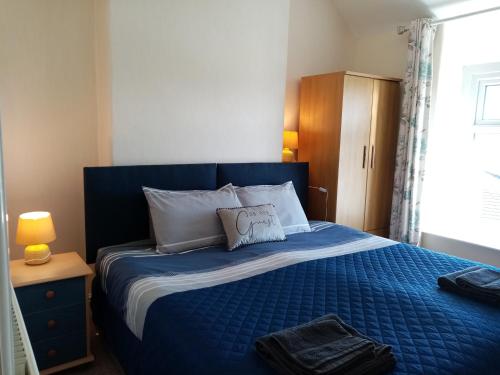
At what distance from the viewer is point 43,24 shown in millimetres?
2414

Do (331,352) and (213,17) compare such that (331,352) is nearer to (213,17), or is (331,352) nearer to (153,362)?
(153,362)

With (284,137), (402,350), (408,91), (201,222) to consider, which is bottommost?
(402,350)

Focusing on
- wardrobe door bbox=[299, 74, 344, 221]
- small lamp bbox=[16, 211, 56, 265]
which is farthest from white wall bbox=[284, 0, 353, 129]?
small lamp bbox=[16, 211, 56, 265]

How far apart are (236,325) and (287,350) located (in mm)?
294

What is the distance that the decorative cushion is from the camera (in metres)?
2.38

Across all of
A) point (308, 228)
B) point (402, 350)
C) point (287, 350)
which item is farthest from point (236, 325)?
point (308, 228)

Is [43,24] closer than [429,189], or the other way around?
[43,24]

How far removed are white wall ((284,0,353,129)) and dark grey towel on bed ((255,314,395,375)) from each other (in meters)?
2.58

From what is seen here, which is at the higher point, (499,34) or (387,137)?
(499,34)

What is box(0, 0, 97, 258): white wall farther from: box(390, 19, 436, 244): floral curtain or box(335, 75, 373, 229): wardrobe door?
box(390, 19, 436, 244): floral curtain

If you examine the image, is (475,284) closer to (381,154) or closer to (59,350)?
(381,154)

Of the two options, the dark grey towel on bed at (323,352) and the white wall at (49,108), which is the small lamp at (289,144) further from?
the dark grey towel on bed at (323,352)

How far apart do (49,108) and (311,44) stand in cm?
245

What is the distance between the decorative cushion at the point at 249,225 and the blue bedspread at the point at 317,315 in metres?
0.31
